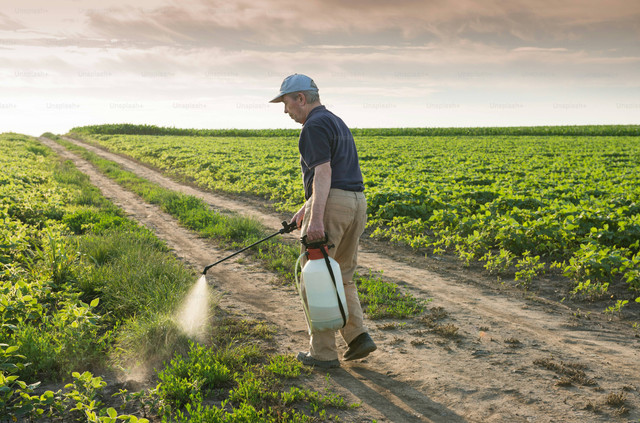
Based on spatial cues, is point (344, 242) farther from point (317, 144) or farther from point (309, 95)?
point (309, 95)

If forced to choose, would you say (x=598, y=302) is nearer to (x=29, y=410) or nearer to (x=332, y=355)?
(x=332, y=355)

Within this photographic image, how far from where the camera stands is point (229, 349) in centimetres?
447

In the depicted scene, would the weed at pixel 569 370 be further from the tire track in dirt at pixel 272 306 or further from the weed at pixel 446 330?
the tire track in dirt at pixel 272 306

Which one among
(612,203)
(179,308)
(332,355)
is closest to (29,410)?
(179,308)

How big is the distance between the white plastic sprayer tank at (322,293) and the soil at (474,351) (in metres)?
0.55

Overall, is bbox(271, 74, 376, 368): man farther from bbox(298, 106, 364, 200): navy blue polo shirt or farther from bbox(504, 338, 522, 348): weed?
bbox(504, 338, 522, 348): weed

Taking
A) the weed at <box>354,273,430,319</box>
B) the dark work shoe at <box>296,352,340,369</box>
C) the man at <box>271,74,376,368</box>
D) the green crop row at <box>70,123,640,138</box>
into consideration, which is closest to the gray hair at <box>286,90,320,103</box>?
the man at <box>271,74,376,368</box>

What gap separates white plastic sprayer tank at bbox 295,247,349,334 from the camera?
3992 mm

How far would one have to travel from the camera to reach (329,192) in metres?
4.14

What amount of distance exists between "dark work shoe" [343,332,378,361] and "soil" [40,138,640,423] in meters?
0.12

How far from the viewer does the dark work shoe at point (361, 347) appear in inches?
168

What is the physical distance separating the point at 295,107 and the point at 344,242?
1350mm

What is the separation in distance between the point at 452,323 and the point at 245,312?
2.49 metres

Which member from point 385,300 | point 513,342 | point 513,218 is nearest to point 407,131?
point 513,218
